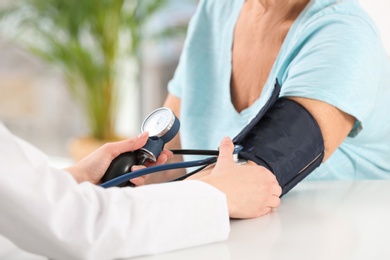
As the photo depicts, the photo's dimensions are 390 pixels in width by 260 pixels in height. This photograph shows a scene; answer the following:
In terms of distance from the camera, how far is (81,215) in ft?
2.67

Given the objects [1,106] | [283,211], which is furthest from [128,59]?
[283,211]

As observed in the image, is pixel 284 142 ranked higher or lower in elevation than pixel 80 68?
higher

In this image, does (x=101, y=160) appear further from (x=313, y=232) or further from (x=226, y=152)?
(x=313, y=232)

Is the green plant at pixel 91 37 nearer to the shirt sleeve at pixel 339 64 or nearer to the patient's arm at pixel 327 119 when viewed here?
the shirt sleeve at pixel 339 64

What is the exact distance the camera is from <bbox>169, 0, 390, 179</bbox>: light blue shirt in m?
1.25

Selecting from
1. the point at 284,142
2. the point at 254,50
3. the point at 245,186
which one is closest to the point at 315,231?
the point at 245,186

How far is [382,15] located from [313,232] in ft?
2.92

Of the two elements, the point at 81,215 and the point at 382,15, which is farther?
the point at 382,15

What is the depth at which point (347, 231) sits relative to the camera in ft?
3.11

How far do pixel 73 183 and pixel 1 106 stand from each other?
3763 millimetres

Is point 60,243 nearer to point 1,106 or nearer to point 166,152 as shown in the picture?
point 166,152

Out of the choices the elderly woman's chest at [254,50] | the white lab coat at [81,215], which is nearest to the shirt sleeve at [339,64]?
the elderly woman's chest at [254,50]

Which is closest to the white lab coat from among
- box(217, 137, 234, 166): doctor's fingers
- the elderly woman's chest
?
box(217, 137, 234, 166): doctor's fingers

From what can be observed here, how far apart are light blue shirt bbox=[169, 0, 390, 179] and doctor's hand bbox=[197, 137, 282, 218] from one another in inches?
9.4
